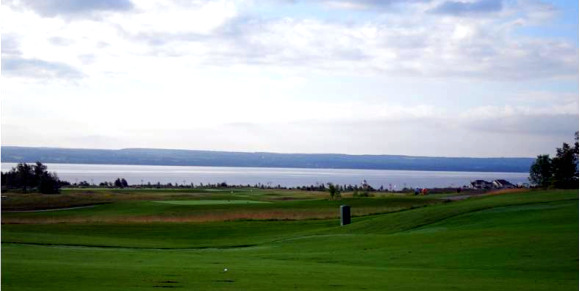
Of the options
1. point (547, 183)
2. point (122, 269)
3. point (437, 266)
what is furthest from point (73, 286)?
point (547, 183)

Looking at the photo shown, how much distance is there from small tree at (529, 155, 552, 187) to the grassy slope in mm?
28710

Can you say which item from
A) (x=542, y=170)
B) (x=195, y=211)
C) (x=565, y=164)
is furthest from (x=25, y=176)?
(x=565, y=164)

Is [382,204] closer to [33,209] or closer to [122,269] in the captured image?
[33,209]

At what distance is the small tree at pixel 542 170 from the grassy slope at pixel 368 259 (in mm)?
28710

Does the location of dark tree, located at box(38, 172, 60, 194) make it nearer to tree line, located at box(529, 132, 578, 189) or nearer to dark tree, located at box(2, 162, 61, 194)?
dark tree, located at box(2, 162, 61, 194)

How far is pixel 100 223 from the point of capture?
4850 centimetres

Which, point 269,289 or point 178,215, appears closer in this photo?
point 269,289

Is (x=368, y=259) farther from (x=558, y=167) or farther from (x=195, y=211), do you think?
(x=558, y=167)

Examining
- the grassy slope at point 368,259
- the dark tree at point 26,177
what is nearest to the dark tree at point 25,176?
→ the dark tree at point 26,177

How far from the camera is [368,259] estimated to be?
23688 millimetres

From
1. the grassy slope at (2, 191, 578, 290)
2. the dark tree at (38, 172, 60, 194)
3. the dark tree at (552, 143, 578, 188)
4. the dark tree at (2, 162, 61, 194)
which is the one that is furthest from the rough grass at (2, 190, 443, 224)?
the dark tree at (2, 162, 61, 194)

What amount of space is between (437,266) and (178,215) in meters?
35.4

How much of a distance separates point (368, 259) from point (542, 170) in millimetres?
49426

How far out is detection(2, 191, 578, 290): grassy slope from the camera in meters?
16.5
